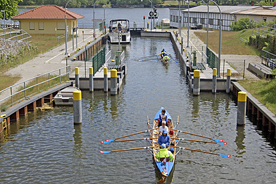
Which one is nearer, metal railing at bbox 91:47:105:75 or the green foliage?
metal railing at bbox 91:47:105:75

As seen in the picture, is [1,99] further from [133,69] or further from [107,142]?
[133,69]

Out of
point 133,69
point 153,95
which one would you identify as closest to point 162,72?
point 133,69

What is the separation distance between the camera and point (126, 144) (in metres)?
22.8

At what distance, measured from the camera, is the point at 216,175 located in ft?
62.6

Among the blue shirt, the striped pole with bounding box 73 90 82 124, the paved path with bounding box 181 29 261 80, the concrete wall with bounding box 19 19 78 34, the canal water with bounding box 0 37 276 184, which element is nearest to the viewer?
the canal water with bounding box 0 37 276 184

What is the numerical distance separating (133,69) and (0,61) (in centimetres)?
1413

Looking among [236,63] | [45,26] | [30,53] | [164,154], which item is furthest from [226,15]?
[164,154]

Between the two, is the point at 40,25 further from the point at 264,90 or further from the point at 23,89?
the point at 264,90

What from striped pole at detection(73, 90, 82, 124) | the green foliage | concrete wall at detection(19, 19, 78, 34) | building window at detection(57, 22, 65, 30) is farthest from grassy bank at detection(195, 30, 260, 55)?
striped pole at detection(73, 90, 82, 124)

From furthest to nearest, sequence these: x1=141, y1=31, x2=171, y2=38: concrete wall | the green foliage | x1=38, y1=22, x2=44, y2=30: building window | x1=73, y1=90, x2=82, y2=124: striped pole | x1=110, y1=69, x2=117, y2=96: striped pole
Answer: x1=141, y1=31, x2=171, y2=38: concrete wall → the green foliage → x1=38, y1=22, x2=44, y2=30: building window → x1=110, y1=69, x2=117, y2=96: striped pole → x1=73, y1=90, x2=82, y2=124: striped pole

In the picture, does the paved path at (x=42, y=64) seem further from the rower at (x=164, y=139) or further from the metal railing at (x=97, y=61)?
the rower at (x=164, y=139)

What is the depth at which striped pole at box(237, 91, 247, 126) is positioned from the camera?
24.8 m

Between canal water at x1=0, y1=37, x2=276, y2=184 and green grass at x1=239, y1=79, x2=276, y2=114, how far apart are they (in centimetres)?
174

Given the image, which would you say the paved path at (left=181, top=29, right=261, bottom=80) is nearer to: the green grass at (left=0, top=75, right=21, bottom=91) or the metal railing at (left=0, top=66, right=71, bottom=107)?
the metal railing at (left=0, top=66, right=71, bottom=107)
